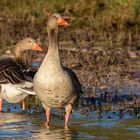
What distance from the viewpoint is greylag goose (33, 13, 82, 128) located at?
9828mm

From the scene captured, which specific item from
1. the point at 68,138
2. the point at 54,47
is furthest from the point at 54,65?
the point at 68,138

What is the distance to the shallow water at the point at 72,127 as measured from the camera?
960 cm

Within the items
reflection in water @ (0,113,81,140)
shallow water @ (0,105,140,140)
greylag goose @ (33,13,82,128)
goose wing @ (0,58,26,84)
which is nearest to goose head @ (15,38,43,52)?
goose wing @ (0,58,26,84)

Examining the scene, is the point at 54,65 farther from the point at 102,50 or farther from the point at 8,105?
the point at 102,50

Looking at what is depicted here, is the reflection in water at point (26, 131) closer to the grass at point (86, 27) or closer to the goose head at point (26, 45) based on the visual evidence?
the goose head at point (26, 45)

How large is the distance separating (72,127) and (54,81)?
87cm

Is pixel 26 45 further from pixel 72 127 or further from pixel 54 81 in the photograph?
pixel 54 81

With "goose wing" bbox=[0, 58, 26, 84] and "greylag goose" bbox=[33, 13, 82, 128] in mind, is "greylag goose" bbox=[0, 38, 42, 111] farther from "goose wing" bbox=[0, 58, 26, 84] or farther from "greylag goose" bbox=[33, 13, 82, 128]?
"greylag goose" bbox=[33, 13, 82, 128]

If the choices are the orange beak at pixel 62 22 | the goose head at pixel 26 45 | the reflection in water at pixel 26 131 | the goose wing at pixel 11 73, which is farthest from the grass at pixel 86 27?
the orange beak at pixel 62 22

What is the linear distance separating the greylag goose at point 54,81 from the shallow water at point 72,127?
25 cm

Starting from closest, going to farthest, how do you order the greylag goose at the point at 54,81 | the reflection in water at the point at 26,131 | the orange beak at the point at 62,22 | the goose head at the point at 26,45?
the reflection in water at the point at 26,131 → the greylag goose at the point at 54,81 → the orange beak at the point at 62,22 → the goose head at the point at 26,45

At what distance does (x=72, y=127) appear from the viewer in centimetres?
1034

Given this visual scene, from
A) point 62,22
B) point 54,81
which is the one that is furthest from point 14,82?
point 54,81

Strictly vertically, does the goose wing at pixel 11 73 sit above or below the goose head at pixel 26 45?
below
